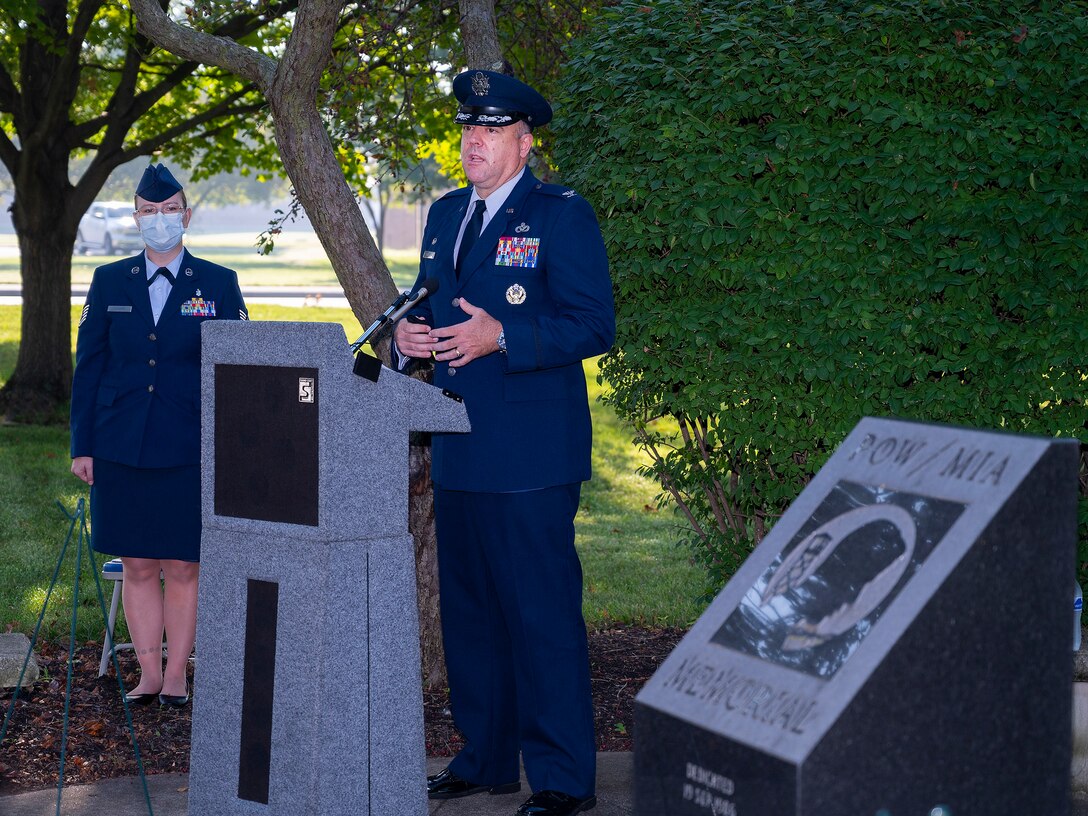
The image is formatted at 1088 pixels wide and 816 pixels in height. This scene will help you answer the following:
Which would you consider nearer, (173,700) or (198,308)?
(198,308)

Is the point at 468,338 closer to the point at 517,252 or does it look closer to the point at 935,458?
the point at 517,252

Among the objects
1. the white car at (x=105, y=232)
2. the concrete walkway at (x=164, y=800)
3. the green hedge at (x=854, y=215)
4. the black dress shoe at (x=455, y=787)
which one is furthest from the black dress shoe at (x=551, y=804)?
the white car at (x=105, y=232)

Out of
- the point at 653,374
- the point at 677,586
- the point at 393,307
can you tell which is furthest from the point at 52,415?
the point at 393,307

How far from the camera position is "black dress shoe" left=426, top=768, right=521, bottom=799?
4.43 metres

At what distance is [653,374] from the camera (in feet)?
17.5

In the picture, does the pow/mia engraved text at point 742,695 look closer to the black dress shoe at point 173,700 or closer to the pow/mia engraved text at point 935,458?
the pow/mia engraved text at point 935,458

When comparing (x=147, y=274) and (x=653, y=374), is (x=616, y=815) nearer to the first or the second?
(x=653, y=374)

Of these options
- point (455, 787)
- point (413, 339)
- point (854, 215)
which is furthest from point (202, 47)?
point (455, 787)

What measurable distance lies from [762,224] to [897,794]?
9.58 ft

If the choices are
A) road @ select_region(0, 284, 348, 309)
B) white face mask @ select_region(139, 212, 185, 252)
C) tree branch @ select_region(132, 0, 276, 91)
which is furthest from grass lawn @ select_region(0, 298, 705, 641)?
road @ select_region(0, 284, 348, 309)

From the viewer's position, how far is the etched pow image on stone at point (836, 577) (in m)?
2.56

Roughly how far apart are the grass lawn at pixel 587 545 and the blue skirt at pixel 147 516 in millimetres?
991

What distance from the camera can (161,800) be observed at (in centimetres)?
454

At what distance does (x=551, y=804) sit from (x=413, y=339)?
60.1 inches
